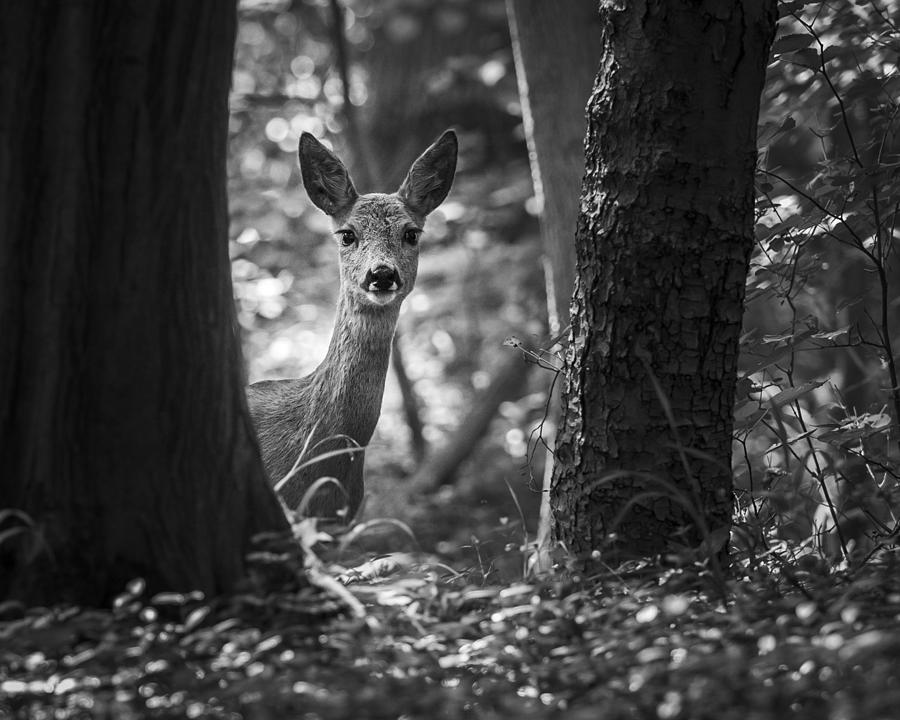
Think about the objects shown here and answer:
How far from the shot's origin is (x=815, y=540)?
4484mm

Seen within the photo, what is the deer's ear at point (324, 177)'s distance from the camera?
6395 millimetres

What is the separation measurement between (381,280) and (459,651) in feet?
10.1

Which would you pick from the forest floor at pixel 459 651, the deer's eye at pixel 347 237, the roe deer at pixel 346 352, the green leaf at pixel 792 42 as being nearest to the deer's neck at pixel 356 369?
the roe deer at pixel 346 352

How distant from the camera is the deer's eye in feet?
20.6

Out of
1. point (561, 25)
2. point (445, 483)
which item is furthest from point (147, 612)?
point (445, 483)

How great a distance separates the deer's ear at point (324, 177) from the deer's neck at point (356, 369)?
0.85 metres

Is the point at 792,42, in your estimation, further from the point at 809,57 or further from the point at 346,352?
the point at 346,352

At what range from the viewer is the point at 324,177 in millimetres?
6457

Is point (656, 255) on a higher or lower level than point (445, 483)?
higher

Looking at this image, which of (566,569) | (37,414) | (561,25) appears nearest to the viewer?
(37,414)

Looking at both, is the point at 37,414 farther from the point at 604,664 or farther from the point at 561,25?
the point at 561,25

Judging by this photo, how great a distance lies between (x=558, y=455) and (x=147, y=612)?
1801mm

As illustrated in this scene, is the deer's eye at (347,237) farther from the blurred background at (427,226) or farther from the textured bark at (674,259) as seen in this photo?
the blurred background at (427,226)

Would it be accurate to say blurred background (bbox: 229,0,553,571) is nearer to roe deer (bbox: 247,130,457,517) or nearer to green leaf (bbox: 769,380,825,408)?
roe deer (bbox: 247,130,457,517)
